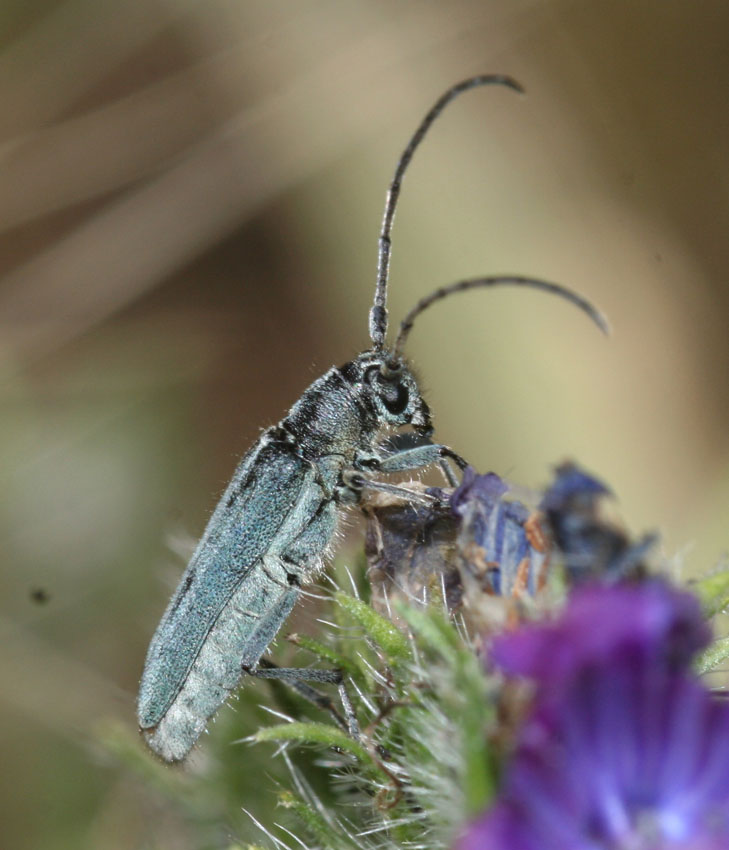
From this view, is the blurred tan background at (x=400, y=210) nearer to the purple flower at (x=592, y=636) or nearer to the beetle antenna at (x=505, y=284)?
the beetle antenna at (x=505, y=284)

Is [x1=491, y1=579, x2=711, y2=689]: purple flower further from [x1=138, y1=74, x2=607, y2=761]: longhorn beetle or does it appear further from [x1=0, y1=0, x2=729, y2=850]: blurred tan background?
[x1=0, y1=0, x2=729, y2=850]: blurred tan background

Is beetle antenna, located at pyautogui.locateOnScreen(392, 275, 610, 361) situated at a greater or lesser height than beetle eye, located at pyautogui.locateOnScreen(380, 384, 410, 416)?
greater

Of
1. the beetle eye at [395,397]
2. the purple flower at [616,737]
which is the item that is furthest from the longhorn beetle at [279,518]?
the purple flower at [616,737]

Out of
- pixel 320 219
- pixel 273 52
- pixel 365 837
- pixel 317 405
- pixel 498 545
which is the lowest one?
pixel 365 837

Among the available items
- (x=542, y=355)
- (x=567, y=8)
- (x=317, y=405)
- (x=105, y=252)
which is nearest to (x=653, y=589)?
(x=317, y=405)

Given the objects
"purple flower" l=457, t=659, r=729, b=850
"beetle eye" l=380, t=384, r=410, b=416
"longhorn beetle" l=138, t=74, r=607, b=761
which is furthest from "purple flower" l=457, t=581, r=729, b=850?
"beetle eye" l=380, t=384, r=410, b=416

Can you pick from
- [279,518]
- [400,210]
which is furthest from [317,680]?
[400,210]

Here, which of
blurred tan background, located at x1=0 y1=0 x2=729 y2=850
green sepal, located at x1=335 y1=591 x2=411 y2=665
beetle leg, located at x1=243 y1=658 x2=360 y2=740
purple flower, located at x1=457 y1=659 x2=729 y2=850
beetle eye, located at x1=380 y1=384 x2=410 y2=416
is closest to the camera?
purple flower, located at x1=457 y1=659 x2=729 y2=850

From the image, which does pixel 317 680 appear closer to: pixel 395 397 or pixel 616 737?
pixel 395 397

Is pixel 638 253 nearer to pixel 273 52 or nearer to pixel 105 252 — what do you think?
pixel 273 52
